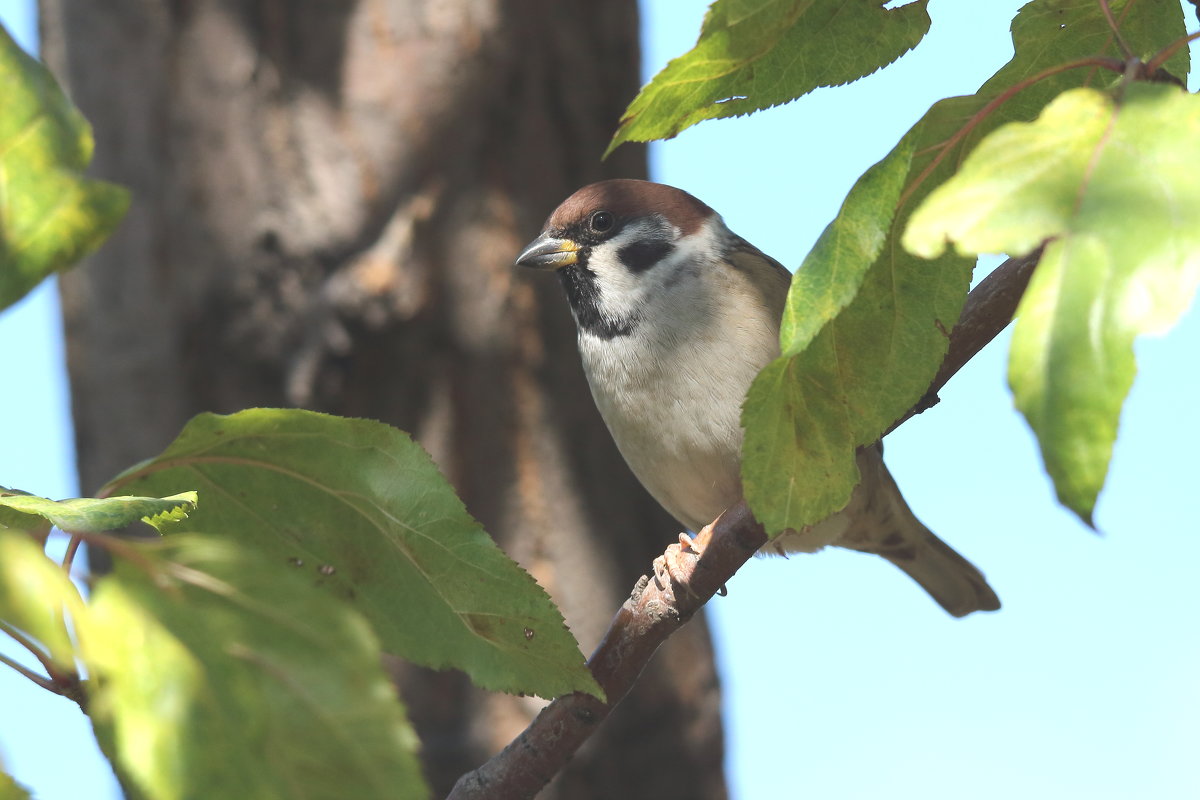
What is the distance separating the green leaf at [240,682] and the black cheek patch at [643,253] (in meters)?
2.45

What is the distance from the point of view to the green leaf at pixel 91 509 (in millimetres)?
1135

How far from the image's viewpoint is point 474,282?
12.2 ft

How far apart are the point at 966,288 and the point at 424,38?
2.76 metres

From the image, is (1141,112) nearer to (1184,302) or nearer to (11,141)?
(1184,302)

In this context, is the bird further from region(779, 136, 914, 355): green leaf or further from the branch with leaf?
region(779, 136, 914, 355): green leaf

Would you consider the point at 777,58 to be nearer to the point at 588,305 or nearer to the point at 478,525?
the point at 478,525

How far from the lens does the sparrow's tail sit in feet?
11.1

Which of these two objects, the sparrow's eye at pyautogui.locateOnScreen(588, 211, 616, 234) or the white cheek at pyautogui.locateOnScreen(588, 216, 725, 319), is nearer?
the white cheek at pyautogui.locateOnScreen(588, 216, 725, 319)

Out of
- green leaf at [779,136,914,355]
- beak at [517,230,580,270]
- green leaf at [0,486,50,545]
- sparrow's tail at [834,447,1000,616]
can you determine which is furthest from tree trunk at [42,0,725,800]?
green leaf at [779,136,914,355]

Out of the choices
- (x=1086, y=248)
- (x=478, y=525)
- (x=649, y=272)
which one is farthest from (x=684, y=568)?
(x=649, y=272)

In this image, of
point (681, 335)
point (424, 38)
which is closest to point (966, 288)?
point (681, 335)

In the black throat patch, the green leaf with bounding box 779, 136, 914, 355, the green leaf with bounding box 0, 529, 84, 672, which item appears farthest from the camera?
the black throat patch

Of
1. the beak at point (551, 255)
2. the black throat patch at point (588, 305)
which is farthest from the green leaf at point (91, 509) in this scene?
the beak at point (551, 255)

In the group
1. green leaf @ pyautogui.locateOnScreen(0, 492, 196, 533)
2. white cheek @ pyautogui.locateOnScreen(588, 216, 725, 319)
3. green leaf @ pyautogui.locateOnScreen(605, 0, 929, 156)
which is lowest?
white cheek @ pyautogui.locateOnScreen(588, 216, 725, 319)
